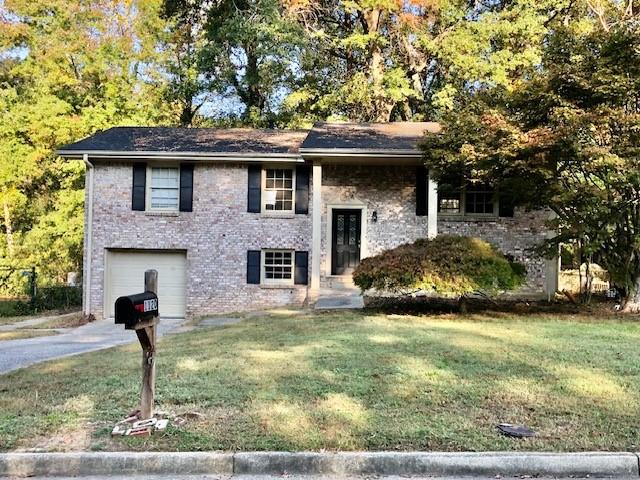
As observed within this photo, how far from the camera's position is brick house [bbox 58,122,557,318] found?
16562mm

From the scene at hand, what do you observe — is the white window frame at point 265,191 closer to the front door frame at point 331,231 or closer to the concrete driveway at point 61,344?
the front door frame at point 331,231

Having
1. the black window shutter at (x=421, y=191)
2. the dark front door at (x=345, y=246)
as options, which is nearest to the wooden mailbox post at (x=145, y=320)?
the dark front door at (x=345, y=246)

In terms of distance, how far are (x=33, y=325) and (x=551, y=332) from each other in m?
12.9

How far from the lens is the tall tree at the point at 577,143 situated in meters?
10.7

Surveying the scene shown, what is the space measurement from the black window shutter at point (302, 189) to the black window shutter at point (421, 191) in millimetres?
3191

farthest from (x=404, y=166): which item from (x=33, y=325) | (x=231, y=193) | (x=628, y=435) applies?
(x=628, y=435)

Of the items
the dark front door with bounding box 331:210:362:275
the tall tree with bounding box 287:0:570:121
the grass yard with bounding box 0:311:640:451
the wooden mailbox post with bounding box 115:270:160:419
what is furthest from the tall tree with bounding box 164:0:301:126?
the wooden mailbox post with bounding box 115:270:160:419

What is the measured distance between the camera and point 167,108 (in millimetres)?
27141

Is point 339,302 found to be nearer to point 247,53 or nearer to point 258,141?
point 258,141

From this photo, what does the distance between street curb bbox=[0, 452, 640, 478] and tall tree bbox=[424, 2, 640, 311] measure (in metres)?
7.92

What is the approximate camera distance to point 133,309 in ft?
14.0

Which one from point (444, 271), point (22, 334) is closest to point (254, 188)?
point (22, 334)

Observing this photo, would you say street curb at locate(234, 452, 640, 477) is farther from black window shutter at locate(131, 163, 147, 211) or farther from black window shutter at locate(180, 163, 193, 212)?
black window shutter at locate(131, 163, 147, 211)

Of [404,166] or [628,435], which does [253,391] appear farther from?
[404,166]
